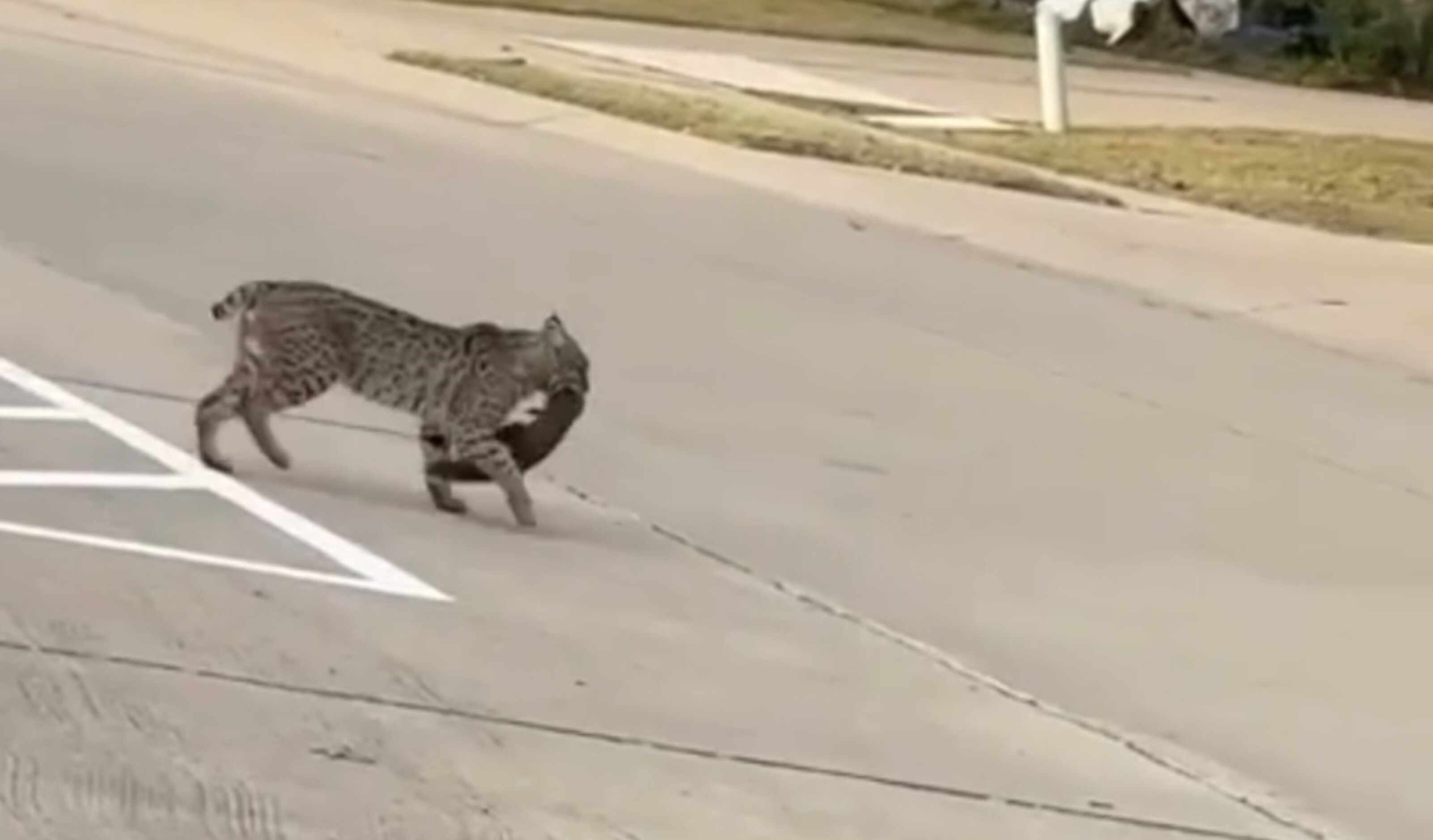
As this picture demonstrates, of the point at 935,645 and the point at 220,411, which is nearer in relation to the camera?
the point at 935,645

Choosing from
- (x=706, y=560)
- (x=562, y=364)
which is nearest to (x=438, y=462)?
(x=562, y=364)

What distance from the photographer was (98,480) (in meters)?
9.41

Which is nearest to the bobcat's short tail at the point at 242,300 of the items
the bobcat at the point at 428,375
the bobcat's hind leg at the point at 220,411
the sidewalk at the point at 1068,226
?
the bobcat at the point at 428,375

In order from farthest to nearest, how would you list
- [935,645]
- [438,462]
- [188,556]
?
[438,462], [935,645], [188,556]

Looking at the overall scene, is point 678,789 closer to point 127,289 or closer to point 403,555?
point 403,555

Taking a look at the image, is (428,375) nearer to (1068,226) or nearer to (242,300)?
(242,300)

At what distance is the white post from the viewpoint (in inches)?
872

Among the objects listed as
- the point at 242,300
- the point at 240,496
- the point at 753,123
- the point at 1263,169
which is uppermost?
the point at 242,300

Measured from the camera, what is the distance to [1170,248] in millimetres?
17453

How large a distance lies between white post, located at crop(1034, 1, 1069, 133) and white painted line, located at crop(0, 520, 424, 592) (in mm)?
14314

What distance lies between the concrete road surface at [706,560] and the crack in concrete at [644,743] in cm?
2

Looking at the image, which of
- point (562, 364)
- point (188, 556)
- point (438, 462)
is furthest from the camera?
point (438, 462)

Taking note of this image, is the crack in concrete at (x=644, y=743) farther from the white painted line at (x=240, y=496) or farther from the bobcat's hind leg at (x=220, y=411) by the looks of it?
the bobcat's hind leg at (x=220, y=411)

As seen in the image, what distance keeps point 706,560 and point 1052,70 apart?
1319 cm
